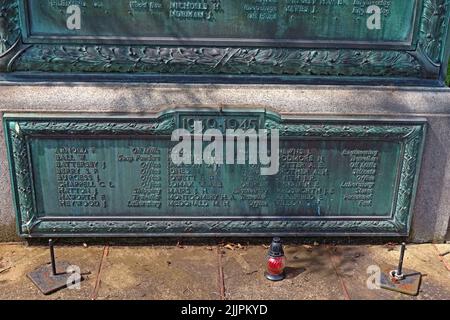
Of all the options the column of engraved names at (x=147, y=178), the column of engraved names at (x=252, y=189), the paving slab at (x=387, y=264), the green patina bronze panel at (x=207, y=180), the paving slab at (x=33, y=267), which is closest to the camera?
the paving slab at (x=33, y=267)

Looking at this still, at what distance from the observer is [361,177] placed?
4535mm

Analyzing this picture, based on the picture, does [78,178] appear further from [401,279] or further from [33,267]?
[401,279]

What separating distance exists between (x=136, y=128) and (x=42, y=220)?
4.20 ft

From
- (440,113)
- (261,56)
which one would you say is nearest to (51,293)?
(261,56)

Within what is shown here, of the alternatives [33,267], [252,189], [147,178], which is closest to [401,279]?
[252,189]

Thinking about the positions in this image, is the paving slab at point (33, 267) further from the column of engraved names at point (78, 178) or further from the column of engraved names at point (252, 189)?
the column of engraved names at point (252, 189)

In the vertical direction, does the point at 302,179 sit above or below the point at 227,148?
below

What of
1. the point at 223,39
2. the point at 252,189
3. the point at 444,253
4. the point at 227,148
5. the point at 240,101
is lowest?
the point at 444,253

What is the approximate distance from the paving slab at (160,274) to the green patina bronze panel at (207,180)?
0.62 feet

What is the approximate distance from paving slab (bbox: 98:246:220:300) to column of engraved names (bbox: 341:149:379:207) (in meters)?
1.44

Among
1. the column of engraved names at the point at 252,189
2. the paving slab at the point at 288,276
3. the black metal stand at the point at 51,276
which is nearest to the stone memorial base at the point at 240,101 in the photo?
the column of engraved names at the point at 252,189

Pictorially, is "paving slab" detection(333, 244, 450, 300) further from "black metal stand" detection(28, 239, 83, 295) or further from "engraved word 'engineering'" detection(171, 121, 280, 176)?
"black metal stand" detection(28, 239, 83, 295)

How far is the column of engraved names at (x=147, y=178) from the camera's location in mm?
4398

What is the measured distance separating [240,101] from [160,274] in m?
1.70
